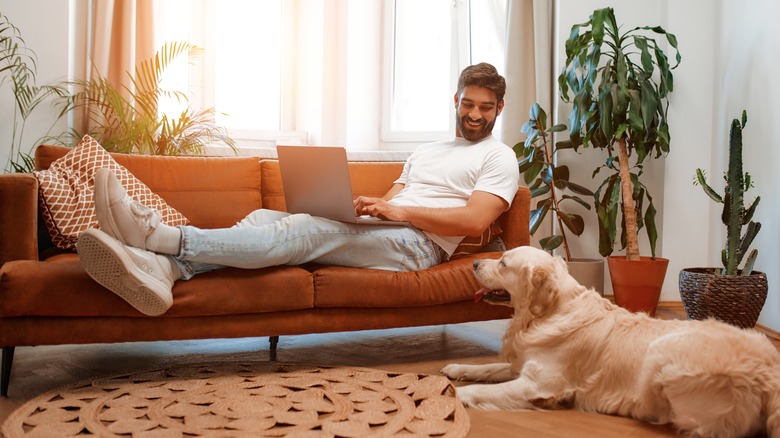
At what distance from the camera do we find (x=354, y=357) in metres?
2.70

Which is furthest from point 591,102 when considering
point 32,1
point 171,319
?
point 32,1

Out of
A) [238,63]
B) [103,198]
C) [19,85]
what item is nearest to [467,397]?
[103,198]

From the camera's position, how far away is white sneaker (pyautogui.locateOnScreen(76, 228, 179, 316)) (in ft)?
6.38

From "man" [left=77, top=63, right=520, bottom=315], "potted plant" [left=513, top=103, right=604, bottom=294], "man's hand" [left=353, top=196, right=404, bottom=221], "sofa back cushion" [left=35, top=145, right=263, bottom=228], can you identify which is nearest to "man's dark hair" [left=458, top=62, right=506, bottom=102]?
"man" [left=77, top=63, right=520, bottom=315]

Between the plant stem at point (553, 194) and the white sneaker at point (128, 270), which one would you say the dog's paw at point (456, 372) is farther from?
the plant stem at point (553, 194)

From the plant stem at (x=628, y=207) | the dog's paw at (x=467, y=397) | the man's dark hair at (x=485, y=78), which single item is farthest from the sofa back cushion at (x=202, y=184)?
the plant stem at (x=628, y=207)

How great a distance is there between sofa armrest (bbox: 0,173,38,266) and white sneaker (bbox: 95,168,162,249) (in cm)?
37

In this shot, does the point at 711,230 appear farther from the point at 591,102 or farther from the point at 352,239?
the point at 352,239

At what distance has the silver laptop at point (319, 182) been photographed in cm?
235

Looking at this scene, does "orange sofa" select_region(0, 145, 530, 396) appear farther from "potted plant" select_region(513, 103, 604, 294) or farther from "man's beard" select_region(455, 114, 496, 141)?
"potted plant" select_region(513, 103, 604, 294)

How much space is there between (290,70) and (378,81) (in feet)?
2.22

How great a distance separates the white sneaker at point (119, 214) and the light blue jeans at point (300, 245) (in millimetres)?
126

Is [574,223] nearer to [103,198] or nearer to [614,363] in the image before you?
[614,363]

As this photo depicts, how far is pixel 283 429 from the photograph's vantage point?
1.80m
